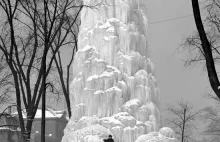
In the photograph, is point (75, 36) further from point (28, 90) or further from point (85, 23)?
point (28, 90)

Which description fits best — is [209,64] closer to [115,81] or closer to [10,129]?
[10,129]

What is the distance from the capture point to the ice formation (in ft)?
72.7

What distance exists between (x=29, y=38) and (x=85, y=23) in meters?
6.60

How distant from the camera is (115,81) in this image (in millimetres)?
23125

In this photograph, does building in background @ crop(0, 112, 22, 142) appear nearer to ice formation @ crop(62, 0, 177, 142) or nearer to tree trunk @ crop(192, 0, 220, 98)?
ice formation @ crop(62, 0, 177, 142)

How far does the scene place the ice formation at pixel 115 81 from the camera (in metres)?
22.1

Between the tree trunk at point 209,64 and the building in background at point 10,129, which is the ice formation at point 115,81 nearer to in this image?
the building in background at point 10,129

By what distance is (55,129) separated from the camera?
73.2 metres

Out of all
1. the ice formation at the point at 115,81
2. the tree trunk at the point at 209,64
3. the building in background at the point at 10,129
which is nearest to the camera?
the tree trunk at the point at 209,64

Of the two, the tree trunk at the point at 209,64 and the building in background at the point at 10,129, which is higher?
the tree trunk at the point at 209,64

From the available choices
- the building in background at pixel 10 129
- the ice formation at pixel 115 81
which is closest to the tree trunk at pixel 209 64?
the building in background at pixel 10 129

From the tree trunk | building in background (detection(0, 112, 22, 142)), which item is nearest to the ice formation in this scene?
building in background (detection(0, 112, 22, 142))

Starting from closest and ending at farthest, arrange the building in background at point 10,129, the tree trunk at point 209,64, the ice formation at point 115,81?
1. the tree trunk at point 209,64
2. the building in background at point 10,129
3. the ice formation at point 115,81

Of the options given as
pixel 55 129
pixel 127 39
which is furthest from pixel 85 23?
pixel 55 129
